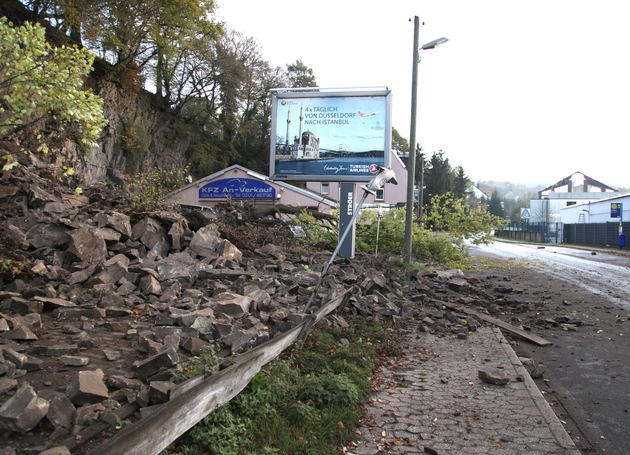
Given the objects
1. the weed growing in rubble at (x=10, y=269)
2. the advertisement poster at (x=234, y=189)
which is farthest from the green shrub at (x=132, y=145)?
the weed growing in rubble at (x=10, y=269)

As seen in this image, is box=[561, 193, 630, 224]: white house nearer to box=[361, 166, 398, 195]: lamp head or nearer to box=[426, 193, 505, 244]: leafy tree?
box=[426, 193, 505, 244]: leafy tree

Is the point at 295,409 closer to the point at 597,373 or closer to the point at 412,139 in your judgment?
the point at 597,373

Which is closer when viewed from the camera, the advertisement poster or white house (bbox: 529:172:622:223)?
the advertisement poster

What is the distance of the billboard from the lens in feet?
46.1

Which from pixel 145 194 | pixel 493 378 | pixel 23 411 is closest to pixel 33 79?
pixel 145 194

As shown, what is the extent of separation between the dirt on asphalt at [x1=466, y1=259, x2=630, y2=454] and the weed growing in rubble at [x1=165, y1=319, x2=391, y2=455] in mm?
1914

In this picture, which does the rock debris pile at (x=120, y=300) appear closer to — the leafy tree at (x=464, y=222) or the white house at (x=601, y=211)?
the leafy tree at (x=464, y=222)

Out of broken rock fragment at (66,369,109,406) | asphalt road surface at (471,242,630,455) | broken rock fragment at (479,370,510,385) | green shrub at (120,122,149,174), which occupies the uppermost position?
green shrub at (120,122,149,174)

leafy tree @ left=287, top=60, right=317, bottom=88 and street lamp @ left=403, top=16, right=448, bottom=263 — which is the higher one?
leafy tree @ left=287, top=60, right=317, bottom=88

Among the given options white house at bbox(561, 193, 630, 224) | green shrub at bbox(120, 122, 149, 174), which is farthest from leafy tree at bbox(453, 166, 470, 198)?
green shrub at bbox(120, 122, 149, 174)

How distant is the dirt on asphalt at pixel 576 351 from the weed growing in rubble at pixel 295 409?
1914mm

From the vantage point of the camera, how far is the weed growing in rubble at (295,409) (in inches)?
129

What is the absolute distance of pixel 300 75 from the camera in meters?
53.3

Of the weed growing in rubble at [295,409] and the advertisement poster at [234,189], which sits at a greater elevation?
the advertisement poster at [234,189]
